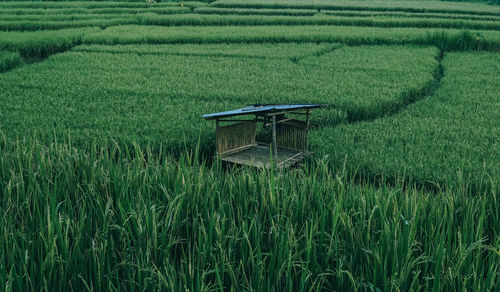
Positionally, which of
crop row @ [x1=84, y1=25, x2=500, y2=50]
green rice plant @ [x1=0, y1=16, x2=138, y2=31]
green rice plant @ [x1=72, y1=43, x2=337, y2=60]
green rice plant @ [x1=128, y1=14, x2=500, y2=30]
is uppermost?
green rice plant @ [x1=128, y1=14, x2=500, y2=30]

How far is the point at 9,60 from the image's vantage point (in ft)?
34.8

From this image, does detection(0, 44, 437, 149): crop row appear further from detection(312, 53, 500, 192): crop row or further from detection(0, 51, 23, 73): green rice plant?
detection(0, 51, 23, 73): green rice plant

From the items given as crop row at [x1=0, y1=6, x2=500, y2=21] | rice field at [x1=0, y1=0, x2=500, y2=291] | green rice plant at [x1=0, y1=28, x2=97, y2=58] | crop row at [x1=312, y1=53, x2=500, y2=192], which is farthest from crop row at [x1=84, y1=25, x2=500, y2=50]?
crop row at [x1=0, y1=6, x2=500, y2=21]

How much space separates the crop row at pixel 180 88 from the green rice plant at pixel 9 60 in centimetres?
90

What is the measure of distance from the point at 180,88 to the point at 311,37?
6719 millimetres

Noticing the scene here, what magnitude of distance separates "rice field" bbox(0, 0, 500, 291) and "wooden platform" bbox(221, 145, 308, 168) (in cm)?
15

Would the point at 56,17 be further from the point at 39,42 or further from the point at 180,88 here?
the point at 180,88

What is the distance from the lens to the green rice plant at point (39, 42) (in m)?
12.1

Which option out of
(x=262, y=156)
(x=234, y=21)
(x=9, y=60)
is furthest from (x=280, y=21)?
(x=262, y=156)

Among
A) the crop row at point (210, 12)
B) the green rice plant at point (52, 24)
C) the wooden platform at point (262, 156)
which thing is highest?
the crop row at point (210, 12)

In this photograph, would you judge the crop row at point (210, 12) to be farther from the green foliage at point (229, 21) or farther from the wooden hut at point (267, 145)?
the wooden hut at point (267, 145)

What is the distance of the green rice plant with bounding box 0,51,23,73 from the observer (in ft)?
33.8

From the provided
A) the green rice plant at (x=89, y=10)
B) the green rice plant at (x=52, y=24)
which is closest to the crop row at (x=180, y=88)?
the green rice plant at (x=52, y=24)

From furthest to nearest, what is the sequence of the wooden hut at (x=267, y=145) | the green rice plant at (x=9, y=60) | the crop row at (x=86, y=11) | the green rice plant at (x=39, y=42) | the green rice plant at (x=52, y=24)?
the crop row at (x=86, y=11) < the green rice plant at (x=52, y=24) < the green rice plant at (x=39, y=42) < the green rice plant at (x=9, y=60) < the wooden hut at (x=267, y=145)
